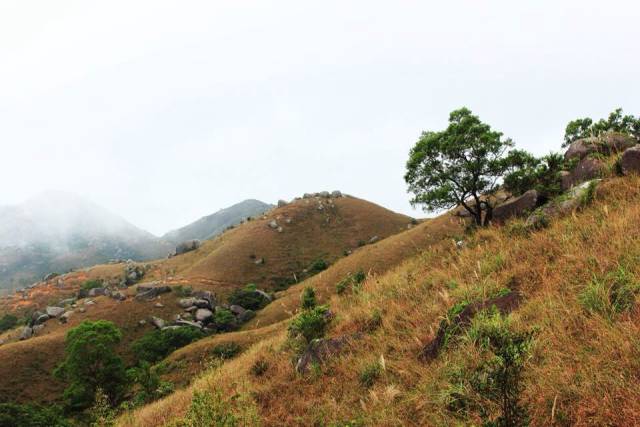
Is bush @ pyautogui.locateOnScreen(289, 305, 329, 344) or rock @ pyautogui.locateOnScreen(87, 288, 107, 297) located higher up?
bush @ pyautogui.locateOnScreen(289, 305, 329, 344)

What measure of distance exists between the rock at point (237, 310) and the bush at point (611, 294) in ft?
220

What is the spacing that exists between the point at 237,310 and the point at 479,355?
67325 mm

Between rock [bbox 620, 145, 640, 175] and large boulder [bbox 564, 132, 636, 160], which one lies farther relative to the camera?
large boulder [bbox 564, 132, 636, 160]

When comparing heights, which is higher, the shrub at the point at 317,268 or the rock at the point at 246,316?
the shrub at the point at 317,268

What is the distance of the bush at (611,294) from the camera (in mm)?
4738

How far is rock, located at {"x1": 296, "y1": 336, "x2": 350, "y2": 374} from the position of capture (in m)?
7.92

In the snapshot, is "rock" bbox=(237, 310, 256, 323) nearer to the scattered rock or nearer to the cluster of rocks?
the cluster of rocks

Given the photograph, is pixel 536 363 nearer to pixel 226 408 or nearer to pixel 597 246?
pixel 597 246

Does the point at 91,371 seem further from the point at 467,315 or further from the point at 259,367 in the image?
the point at 467,315

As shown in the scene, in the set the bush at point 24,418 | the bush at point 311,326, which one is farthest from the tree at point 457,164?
the bush at point 24,418

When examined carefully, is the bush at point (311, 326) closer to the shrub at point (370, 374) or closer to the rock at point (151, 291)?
the shrub at point (370, 374)

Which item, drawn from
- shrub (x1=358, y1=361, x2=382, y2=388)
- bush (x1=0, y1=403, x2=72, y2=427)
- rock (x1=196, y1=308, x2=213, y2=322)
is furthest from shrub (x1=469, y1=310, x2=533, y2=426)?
rock (x1=196, y1=308, x2=213, y2=322)

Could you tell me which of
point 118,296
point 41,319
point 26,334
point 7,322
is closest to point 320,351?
point 118,296

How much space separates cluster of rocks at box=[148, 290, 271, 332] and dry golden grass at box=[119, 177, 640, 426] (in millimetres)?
56004
